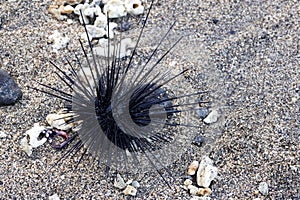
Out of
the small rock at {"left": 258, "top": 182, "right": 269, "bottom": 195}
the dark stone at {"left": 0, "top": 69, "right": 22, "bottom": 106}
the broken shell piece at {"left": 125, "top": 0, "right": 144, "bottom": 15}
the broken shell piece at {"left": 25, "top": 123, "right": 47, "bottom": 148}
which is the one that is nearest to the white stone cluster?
the broken shell piece at {"left": 125, "top": 0, "right": 144, "bottom": 15}

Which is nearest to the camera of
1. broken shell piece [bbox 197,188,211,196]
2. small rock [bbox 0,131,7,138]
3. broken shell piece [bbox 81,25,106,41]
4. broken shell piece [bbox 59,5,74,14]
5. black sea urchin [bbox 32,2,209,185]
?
black sea urchin [bbox 32,2,209,185]

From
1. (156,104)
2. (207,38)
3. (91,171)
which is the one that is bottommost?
(91,171)

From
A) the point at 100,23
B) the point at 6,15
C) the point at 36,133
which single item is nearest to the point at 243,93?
the point at 100,23

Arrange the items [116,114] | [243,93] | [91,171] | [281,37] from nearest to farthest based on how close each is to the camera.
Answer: [116,114], [91,171], [243,93], [281,37]

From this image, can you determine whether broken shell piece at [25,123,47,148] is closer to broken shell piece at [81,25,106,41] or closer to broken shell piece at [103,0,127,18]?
broken shell piece at [81,25,106,41]

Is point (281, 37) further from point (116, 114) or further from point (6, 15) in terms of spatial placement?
point (6, 15)

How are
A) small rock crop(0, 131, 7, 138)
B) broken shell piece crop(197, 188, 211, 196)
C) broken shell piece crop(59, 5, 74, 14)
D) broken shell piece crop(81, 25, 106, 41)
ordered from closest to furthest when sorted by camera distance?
broken shell piece crop(197, 188, 211, 196)
small rock crop(0, 131, 7, 138)
broken shell piece crop(81, 25, 106, 41)
broken shell piece crop(59, 5, 74, 14)

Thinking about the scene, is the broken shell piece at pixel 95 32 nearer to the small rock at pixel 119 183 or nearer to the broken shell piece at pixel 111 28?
the broken shell piece at pixel 111 28

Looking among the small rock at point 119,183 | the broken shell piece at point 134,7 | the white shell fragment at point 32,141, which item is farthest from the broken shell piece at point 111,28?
the small rock at point 119,183
